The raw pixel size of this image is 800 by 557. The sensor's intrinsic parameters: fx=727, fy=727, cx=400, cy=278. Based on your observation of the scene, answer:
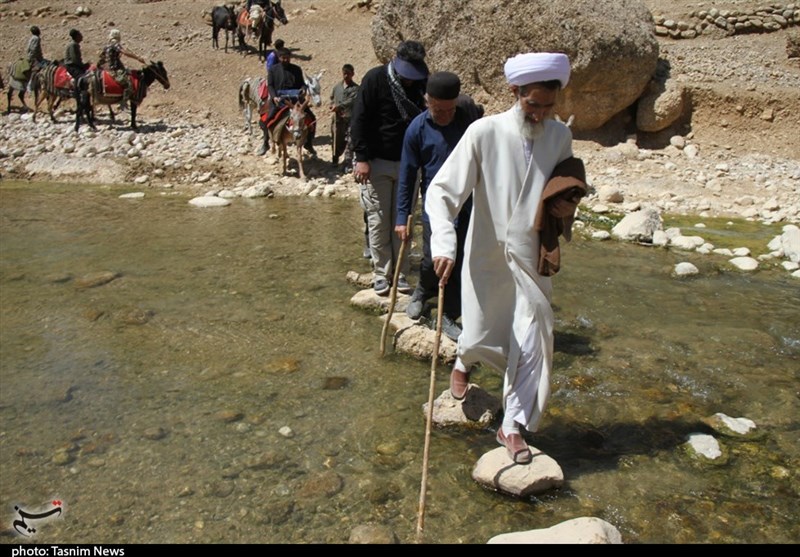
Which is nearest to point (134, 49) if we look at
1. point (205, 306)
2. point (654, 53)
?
point (654, 53)

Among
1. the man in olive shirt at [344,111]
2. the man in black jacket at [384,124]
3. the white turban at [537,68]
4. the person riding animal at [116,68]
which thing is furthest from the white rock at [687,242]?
the person riding animal at [116,68]

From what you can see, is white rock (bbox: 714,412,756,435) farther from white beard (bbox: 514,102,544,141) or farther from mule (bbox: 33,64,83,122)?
mule (bbox: 33,64,83,122)

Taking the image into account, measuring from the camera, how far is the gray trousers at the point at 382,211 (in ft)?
17.4

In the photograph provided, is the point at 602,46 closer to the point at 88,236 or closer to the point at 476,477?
the point at 88,236

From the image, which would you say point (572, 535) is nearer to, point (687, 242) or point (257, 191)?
point (687, 242)

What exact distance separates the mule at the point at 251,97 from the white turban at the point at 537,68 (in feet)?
29.4

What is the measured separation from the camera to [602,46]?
10516 millimetres

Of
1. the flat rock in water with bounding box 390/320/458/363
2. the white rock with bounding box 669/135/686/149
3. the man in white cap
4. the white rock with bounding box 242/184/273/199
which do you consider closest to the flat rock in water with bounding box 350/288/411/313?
the flat rock in water with bounding box 390/320/458/363

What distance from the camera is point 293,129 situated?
10.5m

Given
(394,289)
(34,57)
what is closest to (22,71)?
(34,57)

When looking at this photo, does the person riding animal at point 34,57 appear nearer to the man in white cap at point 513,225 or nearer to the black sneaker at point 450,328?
the black sneaker at point 450,328
